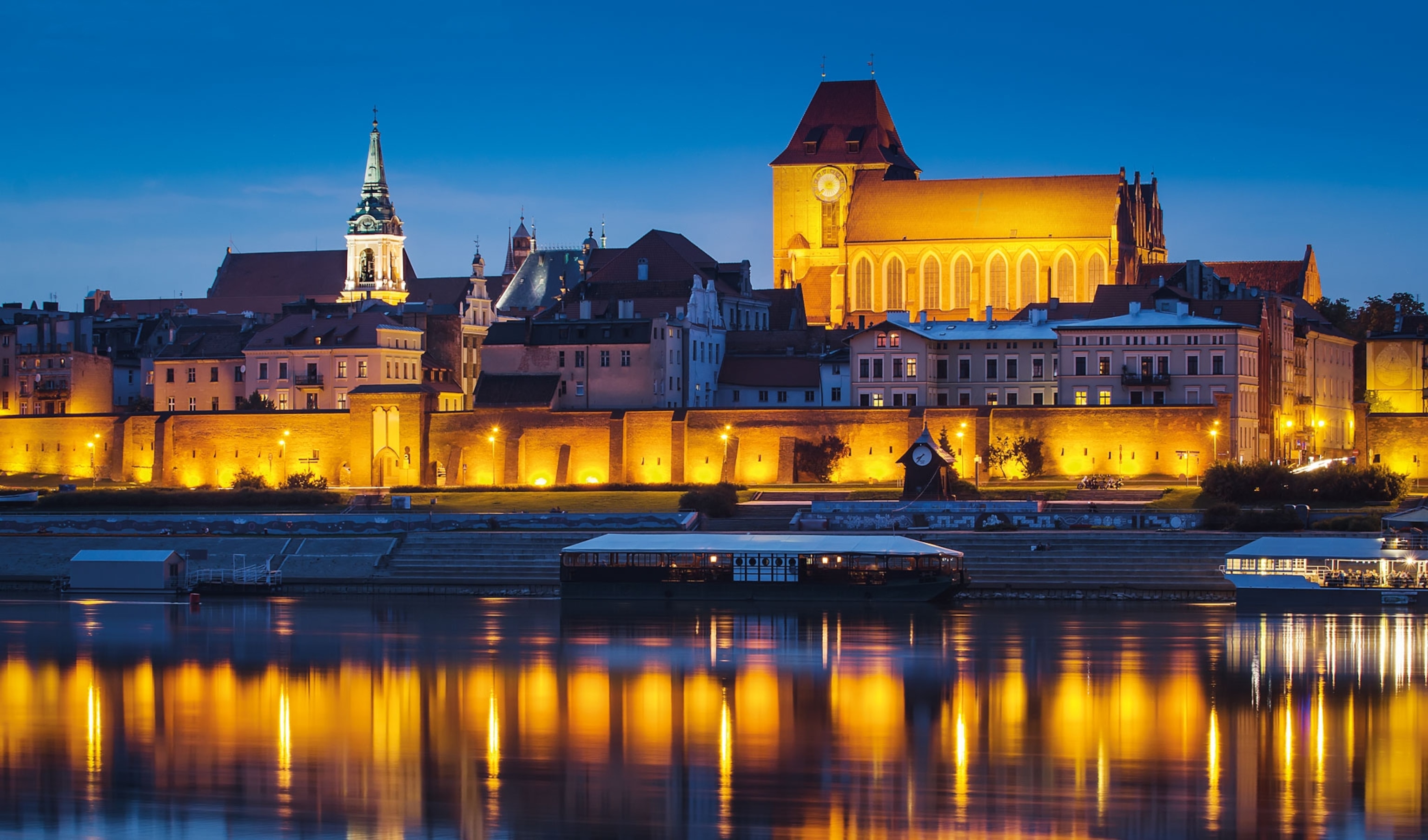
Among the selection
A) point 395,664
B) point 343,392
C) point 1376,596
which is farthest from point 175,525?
point 1376,596

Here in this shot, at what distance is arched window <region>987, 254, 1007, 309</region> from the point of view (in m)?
115

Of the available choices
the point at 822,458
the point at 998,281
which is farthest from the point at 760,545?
the point at 998,281

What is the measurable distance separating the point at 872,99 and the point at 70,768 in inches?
4053

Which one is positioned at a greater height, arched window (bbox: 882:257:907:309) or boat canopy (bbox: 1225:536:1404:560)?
arched window (bbox: 882:257:907:309)

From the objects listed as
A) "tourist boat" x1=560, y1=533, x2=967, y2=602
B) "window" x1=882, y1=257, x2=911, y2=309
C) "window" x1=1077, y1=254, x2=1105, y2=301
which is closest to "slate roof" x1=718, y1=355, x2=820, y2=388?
"window" x1=882, y1=257, x2=911, y2=309

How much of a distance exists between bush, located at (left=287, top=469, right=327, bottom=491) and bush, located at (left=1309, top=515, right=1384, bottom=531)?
39923mm

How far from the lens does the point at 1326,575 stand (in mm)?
53844

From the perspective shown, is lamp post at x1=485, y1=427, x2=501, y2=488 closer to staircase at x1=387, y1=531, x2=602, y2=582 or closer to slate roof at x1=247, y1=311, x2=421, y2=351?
slate roof at x1=247, y1=311, x2=421, y2=351

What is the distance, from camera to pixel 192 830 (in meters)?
24.9

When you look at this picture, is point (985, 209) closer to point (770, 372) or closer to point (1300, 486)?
point (770, 372)

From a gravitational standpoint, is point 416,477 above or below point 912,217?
below

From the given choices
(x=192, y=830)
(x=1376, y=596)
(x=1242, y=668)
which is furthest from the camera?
(x=1376, y=596)

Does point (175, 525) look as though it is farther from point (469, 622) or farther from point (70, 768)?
point (70, 768)

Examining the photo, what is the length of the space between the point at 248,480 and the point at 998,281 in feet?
161
